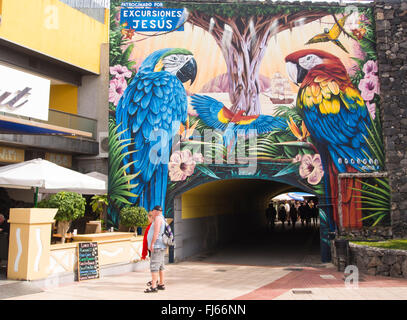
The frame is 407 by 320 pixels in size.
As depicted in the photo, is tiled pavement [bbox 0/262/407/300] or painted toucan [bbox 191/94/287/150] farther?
painted toucan [bbox 191/94/287/150]

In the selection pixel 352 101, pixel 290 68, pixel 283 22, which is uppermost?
pixel 283 22

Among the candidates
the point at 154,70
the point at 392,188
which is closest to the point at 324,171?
the point at 392,188

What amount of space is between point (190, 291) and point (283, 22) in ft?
33.2

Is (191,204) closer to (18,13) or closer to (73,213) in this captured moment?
(73,213)

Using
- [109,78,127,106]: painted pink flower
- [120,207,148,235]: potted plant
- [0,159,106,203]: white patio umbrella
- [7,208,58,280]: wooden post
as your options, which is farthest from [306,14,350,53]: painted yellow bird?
[7,208,58,280]: wooden post

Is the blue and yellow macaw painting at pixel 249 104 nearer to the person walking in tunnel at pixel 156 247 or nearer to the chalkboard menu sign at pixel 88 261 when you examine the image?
the chalkboard menu sign at pixel 88 261

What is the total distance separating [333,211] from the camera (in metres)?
13.6

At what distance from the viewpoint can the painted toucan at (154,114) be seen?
46.5 ft

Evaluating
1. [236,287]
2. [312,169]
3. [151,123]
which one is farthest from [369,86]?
[236,287]

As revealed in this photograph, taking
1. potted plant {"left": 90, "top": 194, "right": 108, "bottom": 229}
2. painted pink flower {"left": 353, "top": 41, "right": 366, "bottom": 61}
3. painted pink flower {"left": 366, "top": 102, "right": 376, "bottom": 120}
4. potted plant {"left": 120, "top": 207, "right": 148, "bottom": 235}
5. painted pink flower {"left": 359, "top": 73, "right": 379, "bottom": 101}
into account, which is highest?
painted pink flower {"left": 353, "top": 41, "right": 366, "bottom": 61}

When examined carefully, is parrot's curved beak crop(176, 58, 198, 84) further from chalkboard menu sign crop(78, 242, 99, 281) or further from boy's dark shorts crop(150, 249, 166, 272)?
boy's dark shorts crop(150, 249, 166, 272)

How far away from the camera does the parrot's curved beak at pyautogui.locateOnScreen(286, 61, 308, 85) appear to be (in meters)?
14.1

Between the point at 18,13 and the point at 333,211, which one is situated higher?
the point at 18,13

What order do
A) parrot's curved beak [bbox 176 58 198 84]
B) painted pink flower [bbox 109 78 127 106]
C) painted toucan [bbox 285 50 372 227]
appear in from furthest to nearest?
painted pink flower [bbox 109 78 127 106]
parrot's curved beak [bbox 176 58 198 84]
painted toucan [bbox 285 50 372 227]
